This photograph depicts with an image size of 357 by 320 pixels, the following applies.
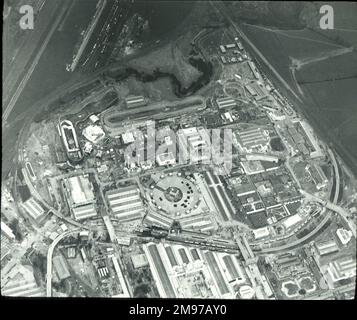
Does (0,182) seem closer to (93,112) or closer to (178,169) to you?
(93,112)

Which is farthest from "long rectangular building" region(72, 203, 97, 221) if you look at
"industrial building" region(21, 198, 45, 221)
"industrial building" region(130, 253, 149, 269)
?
"industrial building" region(130, 253, 149, 269)

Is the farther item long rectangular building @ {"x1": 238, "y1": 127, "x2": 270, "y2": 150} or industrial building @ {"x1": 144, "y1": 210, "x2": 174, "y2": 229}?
long rectangular building @ {"x1": 238, "y1": 127, "x2": 270, "y2": 150}

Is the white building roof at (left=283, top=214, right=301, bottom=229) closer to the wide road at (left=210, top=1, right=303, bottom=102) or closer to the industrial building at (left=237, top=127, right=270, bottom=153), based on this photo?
the industrial building at (left=237, top=127, right=270, bottom=153)

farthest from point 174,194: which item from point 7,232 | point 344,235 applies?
point 344,235

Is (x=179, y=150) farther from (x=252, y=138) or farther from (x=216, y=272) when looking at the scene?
(x=216, y=272)

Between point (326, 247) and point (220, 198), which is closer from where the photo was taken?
point (326, 247)

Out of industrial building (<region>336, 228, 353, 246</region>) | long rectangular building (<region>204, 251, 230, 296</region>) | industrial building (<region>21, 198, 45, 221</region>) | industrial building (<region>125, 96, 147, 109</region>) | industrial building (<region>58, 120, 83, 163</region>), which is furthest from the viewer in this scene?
industrial building (<region>125, 96, 147, 109</region>)
